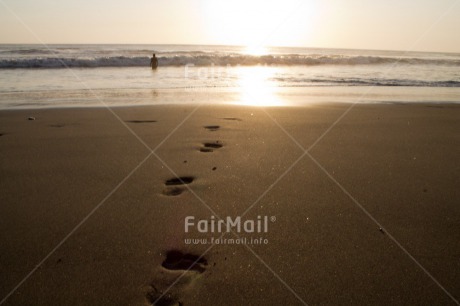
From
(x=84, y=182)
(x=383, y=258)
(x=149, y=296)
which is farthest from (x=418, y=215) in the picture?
(x=84, y=182)

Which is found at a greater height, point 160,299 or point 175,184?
point 175,184

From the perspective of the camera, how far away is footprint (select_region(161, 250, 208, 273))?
2220mm

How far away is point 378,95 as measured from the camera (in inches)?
454

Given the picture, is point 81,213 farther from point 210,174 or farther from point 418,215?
point 418,215

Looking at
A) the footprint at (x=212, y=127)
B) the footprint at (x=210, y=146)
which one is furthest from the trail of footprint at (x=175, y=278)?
the footprint at (x=212, y=127)

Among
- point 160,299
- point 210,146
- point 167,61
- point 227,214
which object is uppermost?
point 167,61

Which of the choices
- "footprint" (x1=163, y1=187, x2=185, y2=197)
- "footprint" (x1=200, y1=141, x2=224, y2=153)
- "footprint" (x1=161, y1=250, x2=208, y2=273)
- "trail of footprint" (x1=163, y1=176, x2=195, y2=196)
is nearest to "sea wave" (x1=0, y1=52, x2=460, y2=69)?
"footprint" (x1=200, y1=141, x2=224, y2=153)

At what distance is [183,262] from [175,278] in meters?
0.18

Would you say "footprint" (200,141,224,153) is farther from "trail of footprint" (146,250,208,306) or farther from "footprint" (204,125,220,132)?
"trail of footprint" (146,250,208,306)

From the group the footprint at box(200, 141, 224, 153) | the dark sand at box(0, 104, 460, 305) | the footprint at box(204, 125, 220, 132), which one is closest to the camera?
the dark sand at box(0, 104, 460, 305)

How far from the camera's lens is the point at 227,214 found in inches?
113

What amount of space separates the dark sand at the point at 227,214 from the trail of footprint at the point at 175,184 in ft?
0.06

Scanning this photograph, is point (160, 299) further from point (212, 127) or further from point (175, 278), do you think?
A: point (212, 127)

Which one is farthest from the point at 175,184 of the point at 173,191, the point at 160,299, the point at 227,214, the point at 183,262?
the point at 160,299
